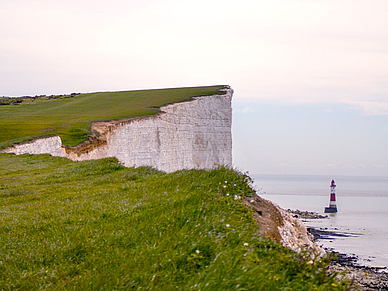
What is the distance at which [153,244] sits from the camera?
202 inches

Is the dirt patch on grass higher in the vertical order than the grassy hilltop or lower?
lower

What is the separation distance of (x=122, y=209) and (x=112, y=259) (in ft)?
6.63

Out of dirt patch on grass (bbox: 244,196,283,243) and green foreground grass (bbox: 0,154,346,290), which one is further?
dirt patch on grass (bbox: 244,196,283,243)

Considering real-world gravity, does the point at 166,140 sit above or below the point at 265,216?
below

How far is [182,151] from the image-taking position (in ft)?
138

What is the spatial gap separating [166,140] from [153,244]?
111 ft

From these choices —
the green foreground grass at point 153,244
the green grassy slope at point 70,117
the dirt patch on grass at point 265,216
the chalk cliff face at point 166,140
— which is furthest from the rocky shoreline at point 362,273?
the green grassy slope at point 70,117

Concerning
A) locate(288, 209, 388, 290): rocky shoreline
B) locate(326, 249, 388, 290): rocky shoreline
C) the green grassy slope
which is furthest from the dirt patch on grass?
the green grassy slope

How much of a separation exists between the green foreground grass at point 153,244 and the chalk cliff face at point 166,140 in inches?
631

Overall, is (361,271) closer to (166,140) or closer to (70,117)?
(166,140)

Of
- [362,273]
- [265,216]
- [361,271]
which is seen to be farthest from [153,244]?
[361,271]

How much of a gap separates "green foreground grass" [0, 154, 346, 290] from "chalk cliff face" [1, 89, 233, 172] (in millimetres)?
16026

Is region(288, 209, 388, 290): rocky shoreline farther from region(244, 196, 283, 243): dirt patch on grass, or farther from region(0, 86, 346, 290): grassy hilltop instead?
region(0, 86, 346, 290): grassy hilltop

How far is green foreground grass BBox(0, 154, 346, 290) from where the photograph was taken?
14.1 ft
